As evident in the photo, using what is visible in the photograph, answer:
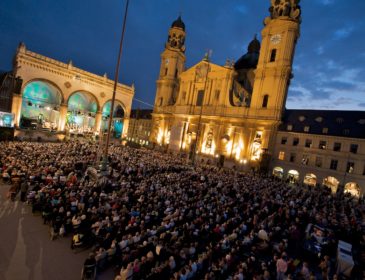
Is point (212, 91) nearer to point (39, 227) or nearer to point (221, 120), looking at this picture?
point (221, 120)

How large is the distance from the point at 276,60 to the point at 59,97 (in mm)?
42294

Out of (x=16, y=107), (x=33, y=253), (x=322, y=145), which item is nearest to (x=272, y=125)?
→ (x=322, y=145)

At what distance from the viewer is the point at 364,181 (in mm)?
26812

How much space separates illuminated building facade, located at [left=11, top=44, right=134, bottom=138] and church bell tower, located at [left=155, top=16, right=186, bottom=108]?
355 inches

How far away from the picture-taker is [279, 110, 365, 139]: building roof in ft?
96.5

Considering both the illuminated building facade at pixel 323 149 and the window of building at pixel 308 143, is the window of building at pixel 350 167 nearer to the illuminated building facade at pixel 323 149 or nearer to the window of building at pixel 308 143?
the illuminated building facade at pixel 323 149

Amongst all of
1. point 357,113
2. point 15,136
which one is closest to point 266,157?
point 357,113

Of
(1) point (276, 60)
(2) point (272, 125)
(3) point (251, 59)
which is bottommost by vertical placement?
(2) point (272, 125)

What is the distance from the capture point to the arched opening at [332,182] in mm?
29314

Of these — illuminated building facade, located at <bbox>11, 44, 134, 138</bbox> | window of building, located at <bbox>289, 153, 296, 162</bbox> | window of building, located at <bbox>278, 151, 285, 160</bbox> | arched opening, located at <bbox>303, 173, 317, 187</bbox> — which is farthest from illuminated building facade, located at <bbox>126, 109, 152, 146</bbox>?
arched opening, located at <bbox>303, 173, 317, 187</bbox>

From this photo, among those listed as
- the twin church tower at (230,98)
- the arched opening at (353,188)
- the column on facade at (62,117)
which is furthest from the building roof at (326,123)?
the column on facade at (62,117)

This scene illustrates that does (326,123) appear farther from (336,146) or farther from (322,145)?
(336,146)

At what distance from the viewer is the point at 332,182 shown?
29719 mm

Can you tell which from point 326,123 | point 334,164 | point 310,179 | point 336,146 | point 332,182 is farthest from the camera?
point 326,123
